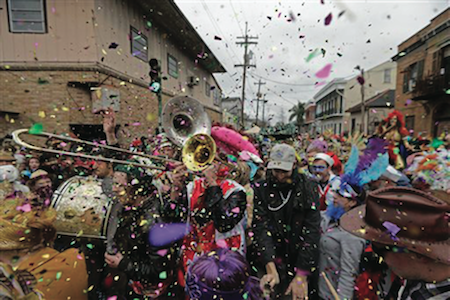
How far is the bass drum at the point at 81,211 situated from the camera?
8.36ft

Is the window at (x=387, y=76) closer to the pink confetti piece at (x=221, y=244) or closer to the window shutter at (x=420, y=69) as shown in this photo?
the window shutter at (x=420, y=69)

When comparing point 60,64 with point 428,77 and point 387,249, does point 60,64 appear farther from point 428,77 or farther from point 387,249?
point 428,77

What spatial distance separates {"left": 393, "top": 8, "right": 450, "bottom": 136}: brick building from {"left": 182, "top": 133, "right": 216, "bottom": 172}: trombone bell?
53.7 ft

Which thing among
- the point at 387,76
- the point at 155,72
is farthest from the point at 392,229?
the point at 387,76

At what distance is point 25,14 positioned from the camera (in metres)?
6.94

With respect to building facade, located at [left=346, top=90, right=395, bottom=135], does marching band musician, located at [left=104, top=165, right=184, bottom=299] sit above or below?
below

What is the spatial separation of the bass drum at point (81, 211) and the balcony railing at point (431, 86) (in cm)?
1864

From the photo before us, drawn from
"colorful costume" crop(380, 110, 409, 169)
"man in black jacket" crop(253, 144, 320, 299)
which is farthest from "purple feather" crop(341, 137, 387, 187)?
"colorful costume" crop(380, 110, 409, 169)

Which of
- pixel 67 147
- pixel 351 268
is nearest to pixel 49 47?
pixel 67 147

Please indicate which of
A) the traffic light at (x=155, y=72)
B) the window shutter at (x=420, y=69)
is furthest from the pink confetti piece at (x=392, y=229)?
the window shutter at (x=420, y=69)

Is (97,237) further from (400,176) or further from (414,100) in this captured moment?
(414,100)

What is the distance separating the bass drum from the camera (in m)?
2.55

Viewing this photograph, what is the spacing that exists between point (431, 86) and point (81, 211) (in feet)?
66.0

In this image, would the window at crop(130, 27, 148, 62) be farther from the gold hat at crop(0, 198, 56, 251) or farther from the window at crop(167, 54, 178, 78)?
the gold hat at crop(0, 198, 56, 251)
